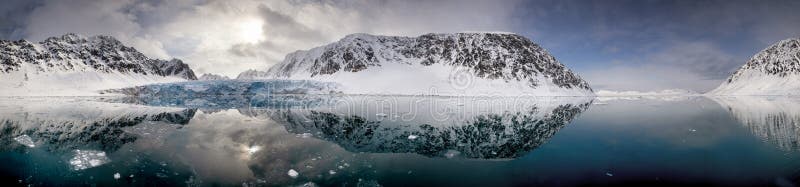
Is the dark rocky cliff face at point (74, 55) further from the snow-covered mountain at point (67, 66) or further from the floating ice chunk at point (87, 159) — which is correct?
the floating ice chunk at point (87, 159)

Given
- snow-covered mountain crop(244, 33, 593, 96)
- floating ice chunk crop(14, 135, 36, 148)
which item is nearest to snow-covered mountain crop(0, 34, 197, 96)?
snow-covered mountain crop(244, 33, 593, 96)

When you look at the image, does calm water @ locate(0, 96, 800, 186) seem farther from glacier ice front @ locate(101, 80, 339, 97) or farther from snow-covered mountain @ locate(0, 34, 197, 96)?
snow-covered mountain @ locate(0, 34, 197, 96)

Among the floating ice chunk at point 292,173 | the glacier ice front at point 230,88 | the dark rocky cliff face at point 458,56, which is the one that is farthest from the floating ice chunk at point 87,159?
the dark rocky cliff face at point 458,56

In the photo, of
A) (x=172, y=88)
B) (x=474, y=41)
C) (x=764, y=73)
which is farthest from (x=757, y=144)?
(x=764, y=73)

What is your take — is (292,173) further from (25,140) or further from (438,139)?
(25,140)

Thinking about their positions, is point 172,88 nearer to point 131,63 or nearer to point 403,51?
point 403,51
